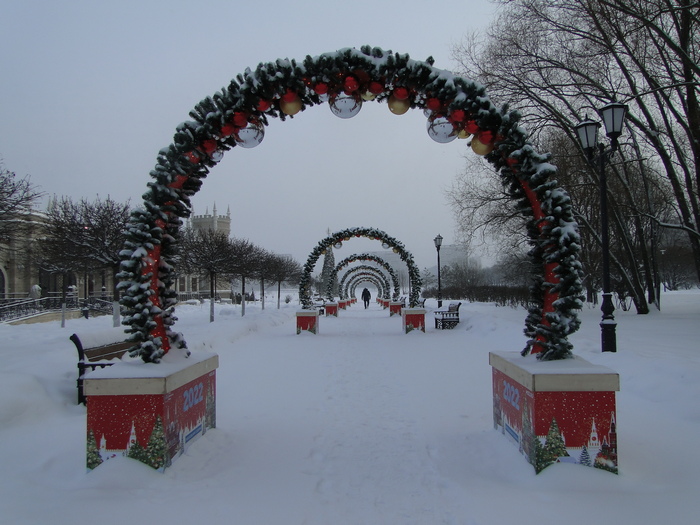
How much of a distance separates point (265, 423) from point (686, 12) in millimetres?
13625

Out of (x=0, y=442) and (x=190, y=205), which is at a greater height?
(x=190, y=205)

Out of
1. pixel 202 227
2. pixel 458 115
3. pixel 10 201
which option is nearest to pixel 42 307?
pixel 10 201

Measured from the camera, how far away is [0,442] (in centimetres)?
444

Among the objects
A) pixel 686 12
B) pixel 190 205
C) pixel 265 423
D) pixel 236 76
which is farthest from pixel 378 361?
pixel 686 12

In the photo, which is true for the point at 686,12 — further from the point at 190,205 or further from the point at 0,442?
the point at 0,442

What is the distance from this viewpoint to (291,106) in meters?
4.39

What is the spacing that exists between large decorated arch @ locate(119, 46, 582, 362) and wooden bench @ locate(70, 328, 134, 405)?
6.27 feet

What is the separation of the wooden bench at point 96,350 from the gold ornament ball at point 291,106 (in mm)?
3407

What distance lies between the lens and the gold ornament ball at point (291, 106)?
4.37 meters

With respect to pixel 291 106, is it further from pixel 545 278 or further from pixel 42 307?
pixel 42 307

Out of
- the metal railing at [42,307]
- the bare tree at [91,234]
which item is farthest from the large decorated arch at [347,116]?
the metal railing at [42,307]

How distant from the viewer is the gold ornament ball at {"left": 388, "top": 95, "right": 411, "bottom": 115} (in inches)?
176

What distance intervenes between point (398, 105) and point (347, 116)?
50cm

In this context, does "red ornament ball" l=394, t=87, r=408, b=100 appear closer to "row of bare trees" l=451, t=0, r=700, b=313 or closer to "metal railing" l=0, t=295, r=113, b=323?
"row of bare trees" l=451, t=0, r=700, b=313
